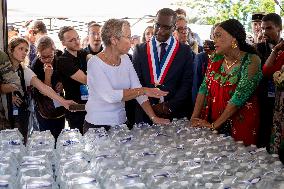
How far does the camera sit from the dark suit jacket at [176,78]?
3.69 meters

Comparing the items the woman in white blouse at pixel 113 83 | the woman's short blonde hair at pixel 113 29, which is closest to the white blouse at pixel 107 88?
the woman in white blouse at pixel 113 83

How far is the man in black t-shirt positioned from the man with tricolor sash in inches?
30.5

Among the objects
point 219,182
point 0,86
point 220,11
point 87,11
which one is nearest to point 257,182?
point 219,182

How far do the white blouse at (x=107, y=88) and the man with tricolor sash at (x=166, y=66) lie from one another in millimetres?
455

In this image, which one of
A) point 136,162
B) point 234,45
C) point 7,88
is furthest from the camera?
point 7,88

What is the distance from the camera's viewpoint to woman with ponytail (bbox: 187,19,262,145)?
3219mm

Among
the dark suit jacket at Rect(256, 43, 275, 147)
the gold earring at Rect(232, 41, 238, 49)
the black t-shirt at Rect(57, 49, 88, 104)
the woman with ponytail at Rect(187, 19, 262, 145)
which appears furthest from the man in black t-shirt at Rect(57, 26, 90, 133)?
the dark suit jacket at Rect(256, 43, 275, 147)

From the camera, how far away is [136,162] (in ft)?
6.75

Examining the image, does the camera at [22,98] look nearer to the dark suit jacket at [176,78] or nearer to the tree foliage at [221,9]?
the dark suit jacket at [176,78]

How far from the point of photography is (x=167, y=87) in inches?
146

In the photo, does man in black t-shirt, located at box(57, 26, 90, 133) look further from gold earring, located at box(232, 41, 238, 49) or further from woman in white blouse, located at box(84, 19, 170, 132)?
gold earring, located at box(232, 41, 238, 49)

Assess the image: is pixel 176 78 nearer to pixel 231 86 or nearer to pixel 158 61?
pixel 158 61

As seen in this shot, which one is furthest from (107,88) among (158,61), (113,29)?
(158,61)

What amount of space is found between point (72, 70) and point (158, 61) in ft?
3.11
